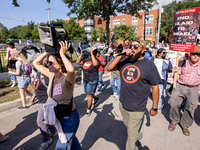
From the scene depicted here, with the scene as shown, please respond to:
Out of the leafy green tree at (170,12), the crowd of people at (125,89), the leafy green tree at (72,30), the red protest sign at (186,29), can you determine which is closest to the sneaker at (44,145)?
the crowd of people at (125,89)

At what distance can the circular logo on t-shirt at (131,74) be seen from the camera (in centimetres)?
232

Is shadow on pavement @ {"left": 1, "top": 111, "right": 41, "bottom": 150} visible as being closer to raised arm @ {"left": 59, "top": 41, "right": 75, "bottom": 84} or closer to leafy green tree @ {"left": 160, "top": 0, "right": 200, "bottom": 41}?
raised arm @ {"left": 59, "top": 41, "right": 75, "bottom": 84}

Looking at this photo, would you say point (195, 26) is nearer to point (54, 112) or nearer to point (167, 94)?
point (54, 112)

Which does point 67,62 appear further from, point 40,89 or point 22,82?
point 22,82

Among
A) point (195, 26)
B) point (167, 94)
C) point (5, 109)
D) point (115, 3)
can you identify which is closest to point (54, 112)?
point (195, 26)

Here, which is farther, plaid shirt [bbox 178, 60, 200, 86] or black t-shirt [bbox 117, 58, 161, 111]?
plaid shirt [bbox 178, 60, 200, 86]

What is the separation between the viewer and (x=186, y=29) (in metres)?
3.06

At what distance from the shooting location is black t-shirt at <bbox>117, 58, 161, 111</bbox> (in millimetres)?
2285

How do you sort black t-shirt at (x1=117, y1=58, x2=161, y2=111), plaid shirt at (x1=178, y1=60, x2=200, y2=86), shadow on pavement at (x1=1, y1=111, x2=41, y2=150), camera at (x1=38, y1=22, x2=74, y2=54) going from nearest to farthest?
camera at (x1=38, y1=22, x2=74, y2=54), black t-shirt at (x1=117, y1=58, x2=161, y2=111), shadow on pavement at (x1=1, y1=111, x2=41, y2=150), plaid shirt at (x1=178, y1=60, x2=200, y2=86)

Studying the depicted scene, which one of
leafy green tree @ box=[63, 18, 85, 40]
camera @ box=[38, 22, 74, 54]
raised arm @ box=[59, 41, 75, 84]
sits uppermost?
leafy green tree @ box=[63, 18, 85, 40]

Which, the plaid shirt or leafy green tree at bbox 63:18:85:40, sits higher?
leafy green tree at bbox 63:18:85:40

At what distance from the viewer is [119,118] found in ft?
13.2

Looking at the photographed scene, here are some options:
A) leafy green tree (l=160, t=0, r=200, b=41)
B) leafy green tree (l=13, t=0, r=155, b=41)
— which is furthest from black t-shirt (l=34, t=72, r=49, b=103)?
leafy green tree (l=160, t=0, r=200, b=41)

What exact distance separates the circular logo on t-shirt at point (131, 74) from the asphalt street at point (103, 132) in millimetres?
1508
